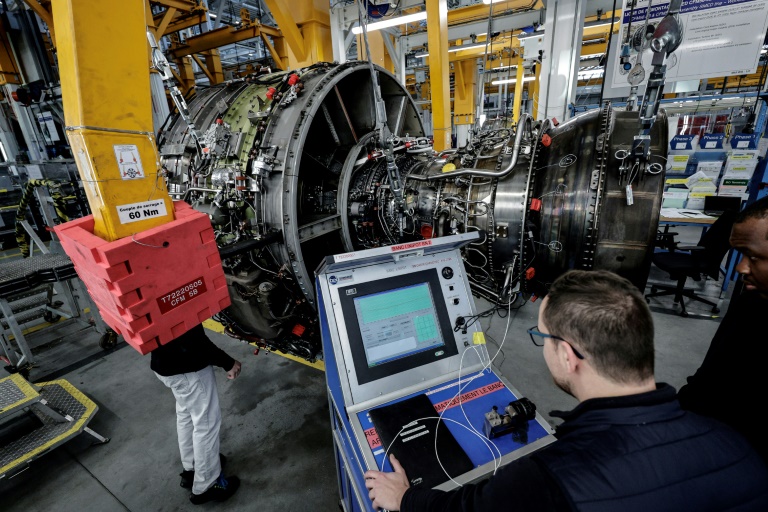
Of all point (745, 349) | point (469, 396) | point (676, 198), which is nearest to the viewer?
point (745, 349)

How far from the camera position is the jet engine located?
7.06 ft

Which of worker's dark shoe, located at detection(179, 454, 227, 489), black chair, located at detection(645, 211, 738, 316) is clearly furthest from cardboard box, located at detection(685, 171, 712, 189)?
worker's dark shoe, located at detection(179, 454, 227, 489)

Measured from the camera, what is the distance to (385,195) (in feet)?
10.2

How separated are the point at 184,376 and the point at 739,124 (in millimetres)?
16313

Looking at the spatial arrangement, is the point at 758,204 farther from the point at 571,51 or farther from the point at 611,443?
the point at 571,51

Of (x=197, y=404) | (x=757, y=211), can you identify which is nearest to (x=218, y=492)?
(x=197, y=404)

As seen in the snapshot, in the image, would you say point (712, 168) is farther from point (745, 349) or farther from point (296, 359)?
point (296, 359)

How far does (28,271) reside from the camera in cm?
345

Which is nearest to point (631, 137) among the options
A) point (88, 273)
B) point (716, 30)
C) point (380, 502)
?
point (380, 502)

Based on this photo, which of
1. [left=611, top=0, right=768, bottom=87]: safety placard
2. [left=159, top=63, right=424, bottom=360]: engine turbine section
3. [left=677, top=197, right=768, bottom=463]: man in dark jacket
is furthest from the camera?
[left=611, top=0, right=768, bottom=87]: safety placard

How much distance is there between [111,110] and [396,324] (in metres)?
1.62

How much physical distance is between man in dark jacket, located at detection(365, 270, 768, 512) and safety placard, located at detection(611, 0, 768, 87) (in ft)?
11.0

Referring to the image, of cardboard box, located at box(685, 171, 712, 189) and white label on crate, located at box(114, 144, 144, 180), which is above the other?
white label on crate, located at box(114, 144, 144, 180)

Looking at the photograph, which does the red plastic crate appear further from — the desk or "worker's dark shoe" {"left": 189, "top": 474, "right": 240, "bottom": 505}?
the desk
